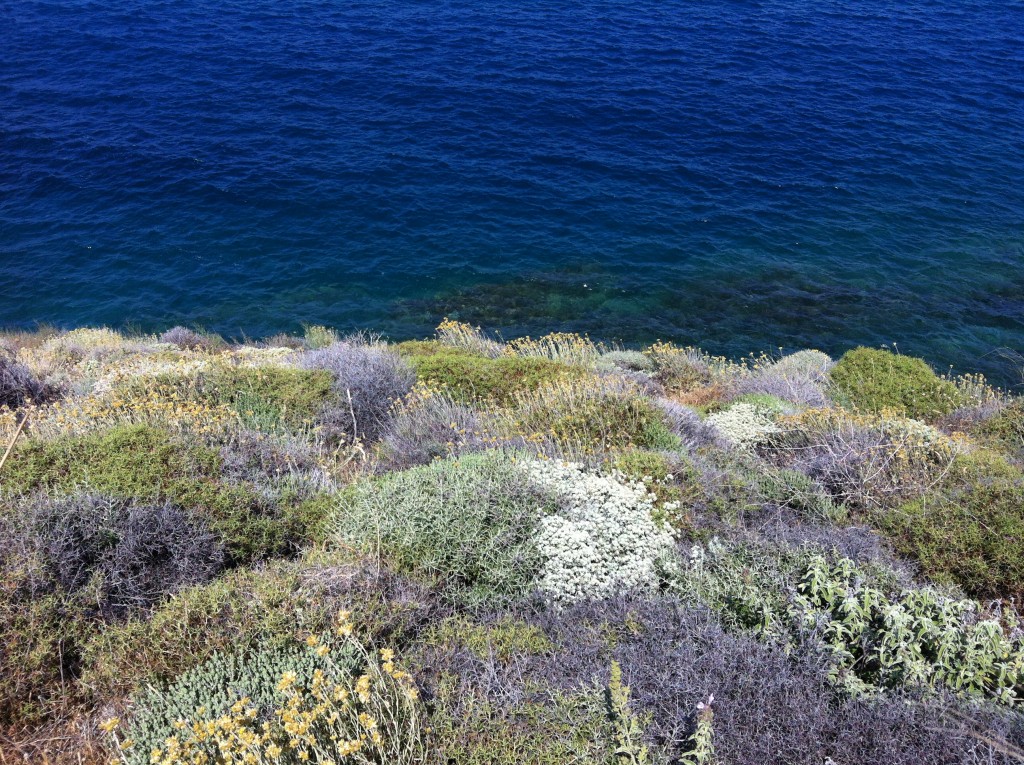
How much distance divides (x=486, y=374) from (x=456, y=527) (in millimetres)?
5105

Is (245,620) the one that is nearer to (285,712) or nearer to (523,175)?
(285,712)

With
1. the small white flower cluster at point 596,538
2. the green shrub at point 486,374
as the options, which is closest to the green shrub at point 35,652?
the small white flower cluster at point 596,538

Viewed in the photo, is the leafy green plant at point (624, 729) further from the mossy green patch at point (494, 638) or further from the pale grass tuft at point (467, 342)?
the pale grass tuft at point (467, 342)

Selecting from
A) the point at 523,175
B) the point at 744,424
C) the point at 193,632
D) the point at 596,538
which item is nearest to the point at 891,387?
the point at 744,424

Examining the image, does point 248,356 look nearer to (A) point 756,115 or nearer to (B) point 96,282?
(B) point 96,282

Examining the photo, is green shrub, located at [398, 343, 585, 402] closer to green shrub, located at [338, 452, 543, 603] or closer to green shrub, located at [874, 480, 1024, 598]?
green shrub, located at [338, 452, 543, 603]

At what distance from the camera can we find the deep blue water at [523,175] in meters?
19.7

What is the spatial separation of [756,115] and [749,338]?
47.4ft

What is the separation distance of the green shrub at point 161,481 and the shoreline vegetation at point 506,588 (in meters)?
0.03

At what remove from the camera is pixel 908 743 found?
13.8 ft

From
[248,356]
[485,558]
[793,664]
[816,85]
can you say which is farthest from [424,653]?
[816,85]

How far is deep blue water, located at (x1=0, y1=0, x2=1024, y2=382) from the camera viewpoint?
19.7 meters

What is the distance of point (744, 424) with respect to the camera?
9.91m

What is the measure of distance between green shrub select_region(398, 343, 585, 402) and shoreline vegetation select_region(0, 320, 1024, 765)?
3.89 ft
